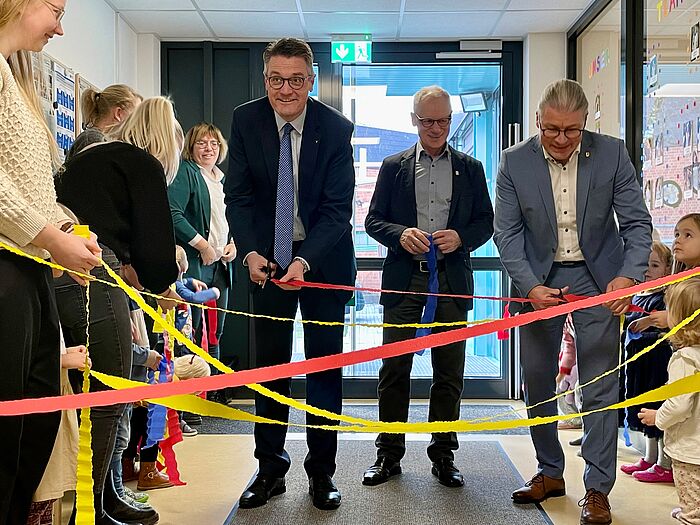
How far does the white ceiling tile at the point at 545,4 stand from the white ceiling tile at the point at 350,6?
2.38 feet

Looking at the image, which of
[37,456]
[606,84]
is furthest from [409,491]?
[606,84]

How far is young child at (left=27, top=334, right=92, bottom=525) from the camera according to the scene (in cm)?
222

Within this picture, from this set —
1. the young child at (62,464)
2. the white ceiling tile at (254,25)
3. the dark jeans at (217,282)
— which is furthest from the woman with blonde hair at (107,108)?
the white ceiling tile at (254,25)

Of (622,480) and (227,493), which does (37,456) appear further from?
(622,480)

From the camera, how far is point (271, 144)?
330 centimetres

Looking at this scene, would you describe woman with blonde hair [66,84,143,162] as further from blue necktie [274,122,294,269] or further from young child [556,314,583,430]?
young child [556,314,583,430]

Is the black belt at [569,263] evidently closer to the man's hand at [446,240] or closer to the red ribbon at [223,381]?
the man's hand at [446,240]

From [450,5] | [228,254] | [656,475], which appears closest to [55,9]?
[656,475]

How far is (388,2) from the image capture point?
17.1 ft

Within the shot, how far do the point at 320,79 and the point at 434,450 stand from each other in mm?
→ 3354

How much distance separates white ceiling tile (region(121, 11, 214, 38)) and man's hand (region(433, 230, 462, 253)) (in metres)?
2.73

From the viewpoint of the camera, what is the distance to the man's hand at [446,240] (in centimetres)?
360

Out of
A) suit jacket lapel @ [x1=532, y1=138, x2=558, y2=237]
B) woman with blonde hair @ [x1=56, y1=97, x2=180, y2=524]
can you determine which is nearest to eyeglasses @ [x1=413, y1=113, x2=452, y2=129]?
suit jacket lapel @ [x1=532, y1=138, x2=558, y2=237]

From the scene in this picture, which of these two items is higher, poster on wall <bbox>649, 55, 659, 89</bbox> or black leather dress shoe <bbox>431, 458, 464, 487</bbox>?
poster on wall <bbox>649, 55, 659, 89</bbox>
